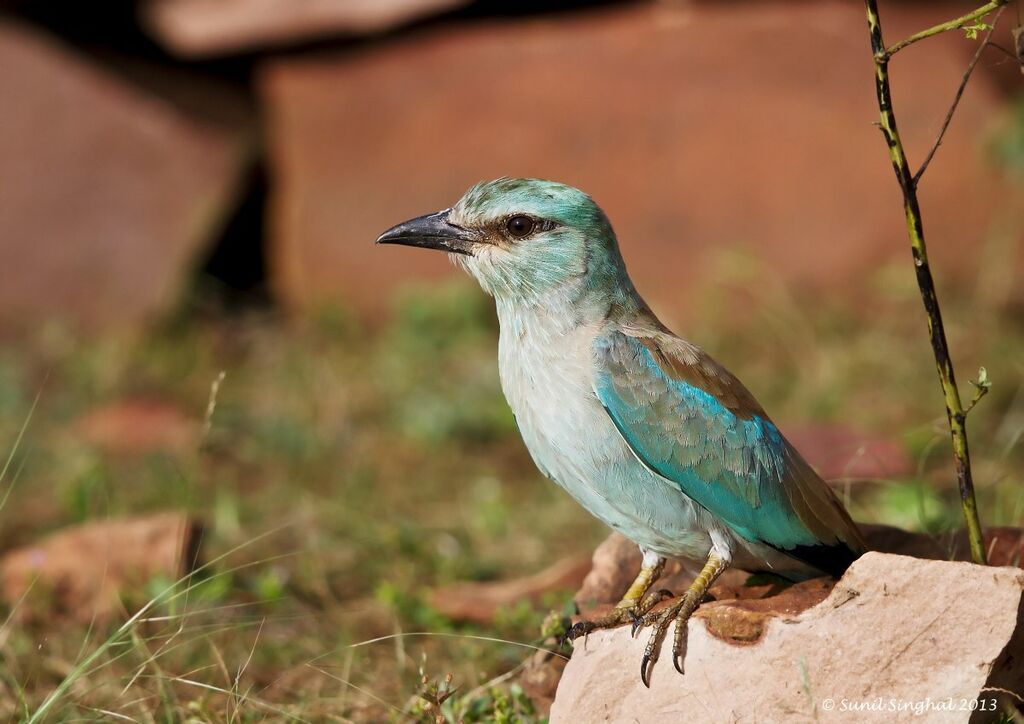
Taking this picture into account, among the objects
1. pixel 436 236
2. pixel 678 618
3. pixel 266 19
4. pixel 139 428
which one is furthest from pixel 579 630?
pixel 266 19

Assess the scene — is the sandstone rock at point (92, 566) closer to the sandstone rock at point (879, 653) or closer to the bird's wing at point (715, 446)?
the bird's wing at point (715, 446)

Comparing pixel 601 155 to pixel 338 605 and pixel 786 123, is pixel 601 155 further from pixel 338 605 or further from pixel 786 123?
pixel 338 605

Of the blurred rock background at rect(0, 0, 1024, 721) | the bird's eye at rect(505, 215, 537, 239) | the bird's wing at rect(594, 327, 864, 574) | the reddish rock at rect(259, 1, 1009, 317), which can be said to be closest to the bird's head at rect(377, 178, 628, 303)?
the bird's eye at rect(505, 215, 537, 239)

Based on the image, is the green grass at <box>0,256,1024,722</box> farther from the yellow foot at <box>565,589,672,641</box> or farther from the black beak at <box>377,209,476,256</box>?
the black beak at <box>377,209,476,256</box>

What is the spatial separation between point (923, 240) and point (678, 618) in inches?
39.9

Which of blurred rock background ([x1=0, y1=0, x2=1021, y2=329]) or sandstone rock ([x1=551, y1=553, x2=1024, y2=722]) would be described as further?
blurred rock background ([x1=0, y1=0, x2=1021, y2=329])

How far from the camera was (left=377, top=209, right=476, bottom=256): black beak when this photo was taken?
362 cm

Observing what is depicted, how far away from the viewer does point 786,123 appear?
285 inches

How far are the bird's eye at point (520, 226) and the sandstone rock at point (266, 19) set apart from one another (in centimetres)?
421

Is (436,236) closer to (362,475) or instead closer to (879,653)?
(879,653)

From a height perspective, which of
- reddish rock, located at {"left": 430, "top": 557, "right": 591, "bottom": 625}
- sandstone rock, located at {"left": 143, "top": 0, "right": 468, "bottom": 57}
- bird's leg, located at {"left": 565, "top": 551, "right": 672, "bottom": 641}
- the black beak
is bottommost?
reddish rock, located at {"left": 430, "top": 557, "right": 591, "bottom": 625}

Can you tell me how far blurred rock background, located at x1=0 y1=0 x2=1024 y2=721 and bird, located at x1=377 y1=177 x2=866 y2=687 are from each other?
190 cm

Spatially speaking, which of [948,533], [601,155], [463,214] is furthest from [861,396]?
[463,214]

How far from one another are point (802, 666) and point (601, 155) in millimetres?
5019
